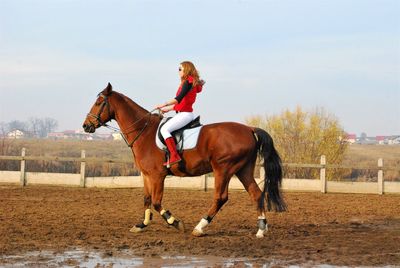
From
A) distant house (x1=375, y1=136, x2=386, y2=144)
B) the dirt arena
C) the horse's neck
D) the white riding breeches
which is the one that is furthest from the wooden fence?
distant house (x1=375, y1=136, x2=386, y2=144)

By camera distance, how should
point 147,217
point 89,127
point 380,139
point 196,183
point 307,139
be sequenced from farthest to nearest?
point 380,139 < point 307,139 < point 196,183 < point 89,127 < point 147,217

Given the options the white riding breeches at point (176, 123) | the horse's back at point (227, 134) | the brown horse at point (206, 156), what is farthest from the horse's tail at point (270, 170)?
the white riding breeches at point (176, 123)

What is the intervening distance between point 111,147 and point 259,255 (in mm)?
60018

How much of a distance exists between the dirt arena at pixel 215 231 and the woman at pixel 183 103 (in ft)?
4.58

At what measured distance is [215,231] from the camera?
934 cm

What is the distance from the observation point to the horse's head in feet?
31.3

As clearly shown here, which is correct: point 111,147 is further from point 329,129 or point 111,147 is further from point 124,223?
point 124,223

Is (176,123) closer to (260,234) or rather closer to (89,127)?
(89,127)

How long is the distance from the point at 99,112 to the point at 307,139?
18996 mm

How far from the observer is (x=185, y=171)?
9.10 meters

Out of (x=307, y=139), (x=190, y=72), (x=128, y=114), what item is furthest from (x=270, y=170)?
Answer: (x=307, y=139)

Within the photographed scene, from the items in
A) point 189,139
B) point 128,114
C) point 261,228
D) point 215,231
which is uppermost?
point 128,114

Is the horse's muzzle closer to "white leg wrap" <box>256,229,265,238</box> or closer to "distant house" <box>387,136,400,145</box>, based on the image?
"white leg wrap" <box>256,229,265,238</box>

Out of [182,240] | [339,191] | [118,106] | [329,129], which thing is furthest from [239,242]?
[329,129]
